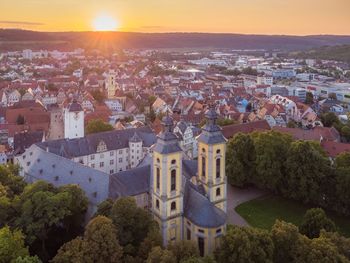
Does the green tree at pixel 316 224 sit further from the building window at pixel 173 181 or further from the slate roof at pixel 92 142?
the slate roof at pixel 92 142

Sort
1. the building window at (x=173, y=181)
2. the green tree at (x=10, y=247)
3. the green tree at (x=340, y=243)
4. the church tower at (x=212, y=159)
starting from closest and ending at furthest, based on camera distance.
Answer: the green tree at (x=10, y=247), the green tree at (x=340, y=243), the building window at (x=173, y=181), the church tower at (x=212, y=159)

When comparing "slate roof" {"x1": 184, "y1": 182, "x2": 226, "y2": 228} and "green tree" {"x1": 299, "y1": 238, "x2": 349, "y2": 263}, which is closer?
"green tree" {"x1": 299, "y1": 238, "x2": 349, "y2": 263}

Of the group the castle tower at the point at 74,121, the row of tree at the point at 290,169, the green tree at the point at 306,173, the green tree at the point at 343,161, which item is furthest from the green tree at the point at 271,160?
the castle tower at the point at 74,121

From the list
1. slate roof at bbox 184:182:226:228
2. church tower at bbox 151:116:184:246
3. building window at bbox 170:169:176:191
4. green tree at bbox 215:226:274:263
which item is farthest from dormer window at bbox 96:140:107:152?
green tree at bbox 215:226:274:263

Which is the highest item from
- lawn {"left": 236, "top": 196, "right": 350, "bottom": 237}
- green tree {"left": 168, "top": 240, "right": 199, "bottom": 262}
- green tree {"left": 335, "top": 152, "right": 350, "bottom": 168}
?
green tree {"left": 335, "top": 152, "right": 350, "bottom": 168}

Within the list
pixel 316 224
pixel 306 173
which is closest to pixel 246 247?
pixel 316 224

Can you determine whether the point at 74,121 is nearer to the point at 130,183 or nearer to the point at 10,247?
the point at 130,183

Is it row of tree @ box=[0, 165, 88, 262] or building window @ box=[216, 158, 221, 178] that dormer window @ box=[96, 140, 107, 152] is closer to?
row of tree @ box=[0, 165, 88, 262]
